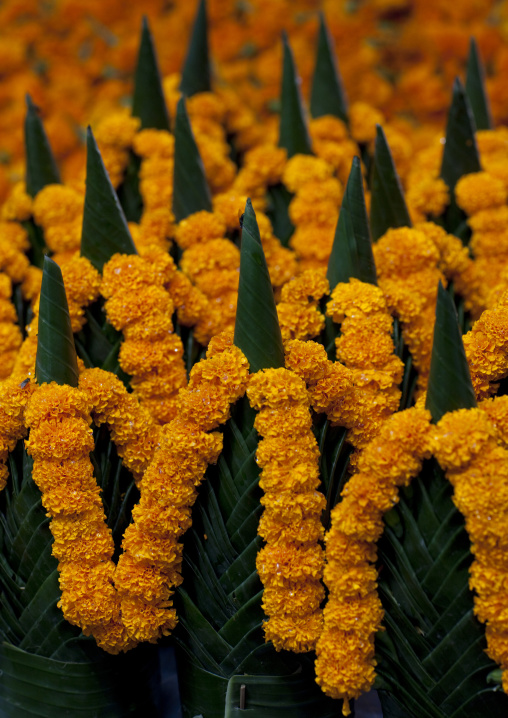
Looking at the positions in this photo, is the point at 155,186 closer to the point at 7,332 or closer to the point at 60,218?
the point at 60,218

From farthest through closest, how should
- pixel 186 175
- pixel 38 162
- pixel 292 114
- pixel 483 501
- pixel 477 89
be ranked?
pixel 477 89 → pixel 292 114 → pixel 38 162 → pixel 186 175 → pixel 483 501

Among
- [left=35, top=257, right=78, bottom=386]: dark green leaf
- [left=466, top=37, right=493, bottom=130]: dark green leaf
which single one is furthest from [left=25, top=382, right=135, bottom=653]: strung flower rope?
[left=466, top=37, right=493, bottom=130]: dark green leaf

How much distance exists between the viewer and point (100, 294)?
2271 millimetres

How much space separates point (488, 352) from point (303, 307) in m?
0.51

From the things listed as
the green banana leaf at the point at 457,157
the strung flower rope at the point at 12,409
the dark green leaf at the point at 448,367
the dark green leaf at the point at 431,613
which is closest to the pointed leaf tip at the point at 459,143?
the green banana leaf at the point at 457,157

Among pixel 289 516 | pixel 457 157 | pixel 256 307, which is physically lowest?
pixel 289 516

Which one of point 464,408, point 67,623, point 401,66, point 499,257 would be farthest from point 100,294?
point 401,66

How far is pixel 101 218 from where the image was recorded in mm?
2258

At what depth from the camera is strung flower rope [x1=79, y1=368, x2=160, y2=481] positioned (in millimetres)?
2010

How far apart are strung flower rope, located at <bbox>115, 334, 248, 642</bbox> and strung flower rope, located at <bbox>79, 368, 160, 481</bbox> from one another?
122mm

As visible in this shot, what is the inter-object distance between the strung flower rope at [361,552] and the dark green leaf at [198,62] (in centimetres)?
207

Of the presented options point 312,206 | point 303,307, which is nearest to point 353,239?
point 303,307

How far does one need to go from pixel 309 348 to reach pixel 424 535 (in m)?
0.52

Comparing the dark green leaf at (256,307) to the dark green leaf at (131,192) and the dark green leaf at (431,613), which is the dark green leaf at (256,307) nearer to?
the dark green leaf at (431,613)
